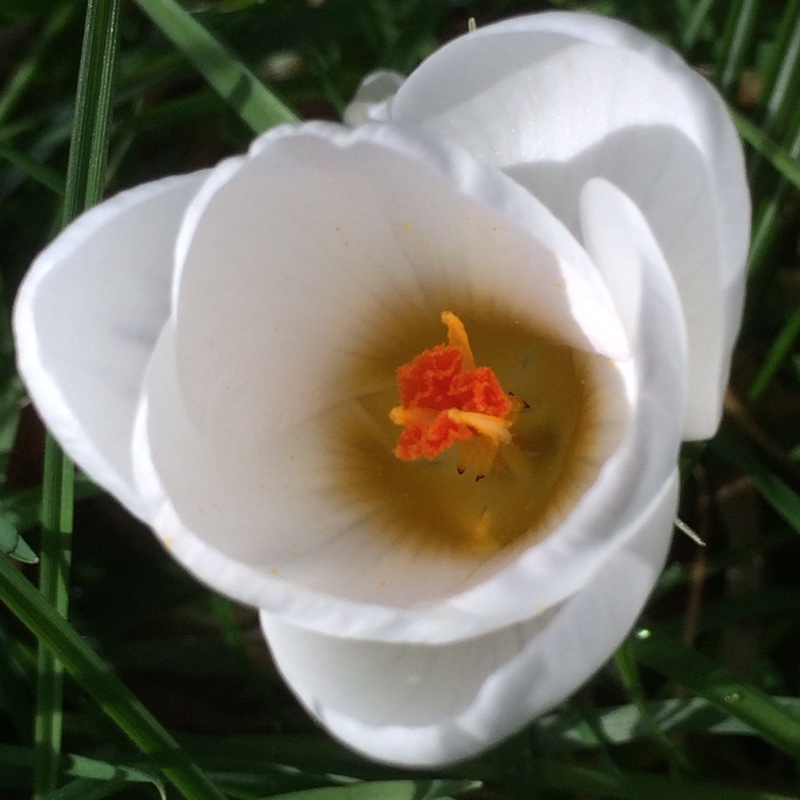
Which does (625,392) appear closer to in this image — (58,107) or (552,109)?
(552,109)

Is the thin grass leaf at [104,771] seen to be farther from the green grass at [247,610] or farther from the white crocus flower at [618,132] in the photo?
the white crocus flower at [618,132]

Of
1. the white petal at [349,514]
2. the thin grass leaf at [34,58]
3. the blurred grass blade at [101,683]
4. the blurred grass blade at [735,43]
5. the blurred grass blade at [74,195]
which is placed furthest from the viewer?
the thin grass leaf at [34,58]

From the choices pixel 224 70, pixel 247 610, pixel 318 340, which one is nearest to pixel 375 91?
pixel 224 70

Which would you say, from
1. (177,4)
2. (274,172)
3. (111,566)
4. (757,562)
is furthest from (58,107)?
(757,562)

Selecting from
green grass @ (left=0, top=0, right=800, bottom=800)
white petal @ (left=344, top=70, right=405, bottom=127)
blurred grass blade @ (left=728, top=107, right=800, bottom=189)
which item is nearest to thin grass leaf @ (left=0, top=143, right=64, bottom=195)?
green grass @ (left=0, top=0, right=800, bottom=800)

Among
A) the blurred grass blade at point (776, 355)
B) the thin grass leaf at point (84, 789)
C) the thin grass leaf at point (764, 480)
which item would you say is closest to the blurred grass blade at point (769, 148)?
the blurred grass blade at point (776, 355)

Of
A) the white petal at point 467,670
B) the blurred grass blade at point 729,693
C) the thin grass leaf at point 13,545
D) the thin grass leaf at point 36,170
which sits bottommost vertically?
the blurred grass blade at point 729,693
